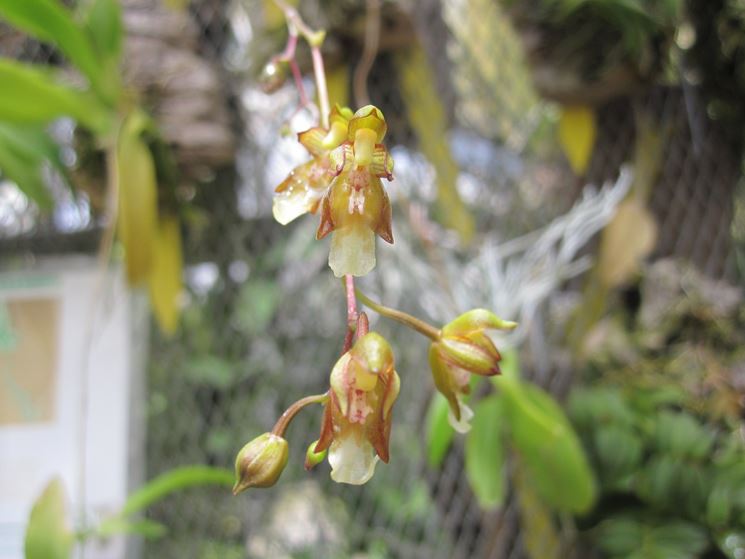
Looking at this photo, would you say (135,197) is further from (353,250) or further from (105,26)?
(353,250)

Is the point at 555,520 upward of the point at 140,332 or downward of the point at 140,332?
downward

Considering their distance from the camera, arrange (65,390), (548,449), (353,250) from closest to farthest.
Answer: (353,250) → (548,449) → (65,390)

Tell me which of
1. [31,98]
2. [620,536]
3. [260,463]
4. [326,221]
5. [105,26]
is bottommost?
[620,536]

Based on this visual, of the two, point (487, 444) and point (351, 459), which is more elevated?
point (351, 459)

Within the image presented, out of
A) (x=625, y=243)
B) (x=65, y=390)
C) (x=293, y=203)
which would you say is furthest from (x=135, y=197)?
(x=625, y=243)

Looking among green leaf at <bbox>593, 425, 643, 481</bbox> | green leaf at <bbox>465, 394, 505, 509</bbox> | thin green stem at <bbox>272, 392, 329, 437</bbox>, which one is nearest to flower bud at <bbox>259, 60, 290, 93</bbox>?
thin green stem at <bbox>272, 392, 329, 437</bbox>

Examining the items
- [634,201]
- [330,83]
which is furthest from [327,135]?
[634,201]

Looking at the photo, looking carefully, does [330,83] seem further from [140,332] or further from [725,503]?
[725,503]
